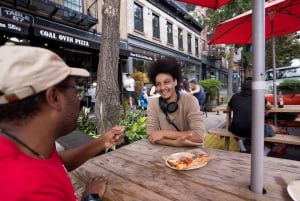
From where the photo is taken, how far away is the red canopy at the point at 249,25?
→ 16.2 ft

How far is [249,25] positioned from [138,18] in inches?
451

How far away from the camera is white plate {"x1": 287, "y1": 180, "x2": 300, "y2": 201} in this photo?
1250mm

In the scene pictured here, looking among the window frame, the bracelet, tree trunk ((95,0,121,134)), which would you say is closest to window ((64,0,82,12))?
tree trunk ((95,0,121,134))

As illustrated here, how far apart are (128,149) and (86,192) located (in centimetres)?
91

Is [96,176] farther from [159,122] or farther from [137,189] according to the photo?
[159,122]

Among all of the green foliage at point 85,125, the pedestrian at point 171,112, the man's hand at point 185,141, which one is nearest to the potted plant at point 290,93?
the pedestrian at point 171,112

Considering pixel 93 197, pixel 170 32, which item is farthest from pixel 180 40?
pixel 93 197

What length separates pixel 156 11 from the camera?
58.1 ft

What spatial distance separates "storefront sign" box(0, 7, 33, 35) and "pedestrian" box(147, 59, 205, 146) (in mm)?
5909

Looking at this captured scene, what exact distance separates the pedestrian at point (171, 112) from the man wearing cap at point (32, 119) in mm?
1387

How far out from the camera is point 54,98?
1.08 metres

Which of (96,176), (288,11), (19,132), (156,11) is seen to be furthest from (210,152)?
(156,11)

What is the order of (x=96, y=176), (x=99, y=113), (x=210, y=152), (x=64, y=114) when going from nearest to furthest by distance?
(x=64, y=114), (x=96, y=176), (x=210, y=152), (x=99, y=113)

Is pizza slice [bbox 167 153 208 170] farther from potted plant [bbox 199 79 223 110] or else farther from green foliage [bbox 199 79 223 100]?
green foliage [bbox 199 79 223 100]
